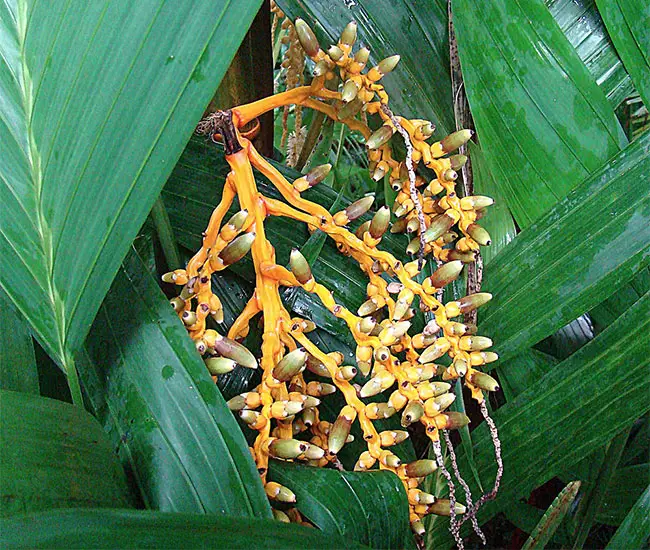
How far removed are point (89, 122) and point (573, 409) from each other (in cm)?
52

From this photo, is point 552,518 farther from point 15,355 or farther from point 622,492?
point 15,355

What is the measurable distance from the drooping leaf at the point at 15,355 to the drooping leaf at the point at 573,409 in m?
0.45

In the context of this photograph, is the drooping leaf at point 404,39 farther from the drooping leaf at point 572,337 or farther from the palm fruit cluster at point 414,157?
the drooping leaf at point 572,337

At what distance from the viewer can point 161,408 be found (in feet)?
1.64

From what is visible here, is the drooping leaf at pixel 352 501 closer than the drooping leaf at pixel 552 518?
→ Yes

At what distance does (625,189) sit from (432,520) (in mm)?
410

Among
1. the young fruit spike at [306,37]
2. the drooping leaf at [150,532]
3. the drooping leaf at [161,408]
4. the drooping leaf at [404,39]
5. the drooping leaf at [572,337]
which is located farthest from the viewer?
the drooping leaf at [572,337]

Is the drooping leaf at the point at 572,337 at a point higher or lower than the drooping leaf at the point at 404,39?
lower

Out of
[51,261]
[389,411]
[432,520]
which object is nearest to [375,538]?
[389,411]

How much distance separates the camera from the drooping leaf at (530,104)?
2.17ft

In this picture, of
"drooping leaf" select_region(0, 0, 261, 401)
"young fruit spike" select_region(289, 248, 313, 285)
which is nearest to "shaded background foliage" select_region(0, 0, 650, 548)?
"drooping leaf" select_region(0, 0, 261, 401)

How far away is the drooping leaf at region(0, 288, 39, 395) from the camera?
0.55m

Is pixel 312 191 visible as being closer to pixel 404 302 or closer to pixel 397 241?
pixel 397 241

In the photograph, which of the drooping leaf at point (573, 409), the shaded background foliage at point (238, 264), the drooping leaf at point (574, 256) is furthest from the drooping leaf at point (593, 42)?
the drooping leaf at point (573, 409)
